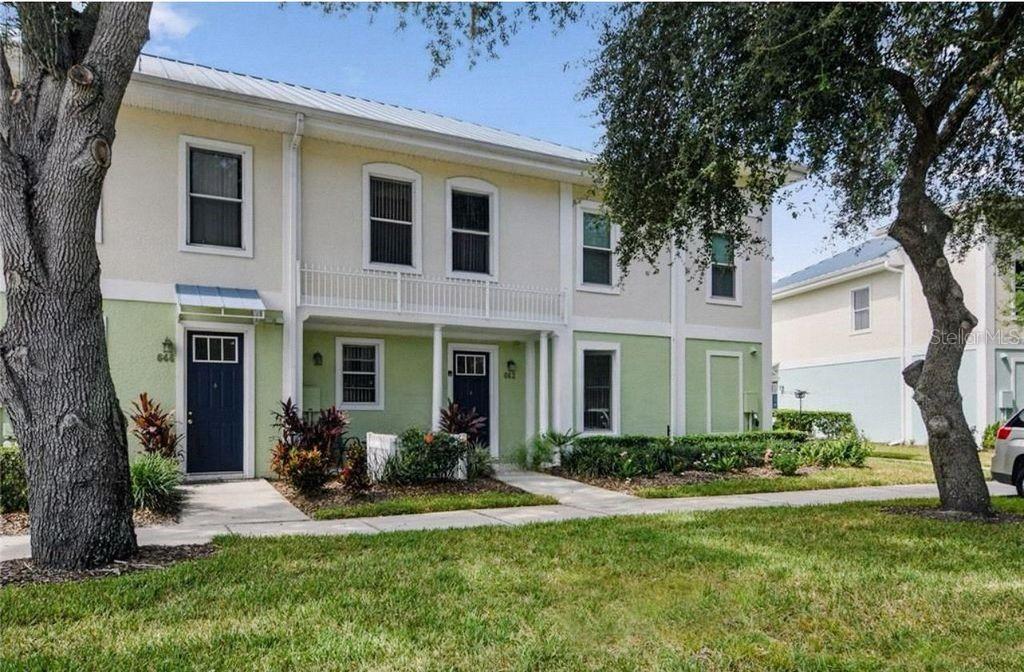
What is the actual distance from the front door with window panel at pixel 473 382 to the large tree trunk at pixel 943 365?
7779mm

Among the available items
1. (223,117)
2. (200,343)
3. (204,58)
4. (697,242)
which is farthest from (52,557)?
(697,242)

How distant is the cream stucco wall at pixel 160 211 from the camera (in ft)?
34.1

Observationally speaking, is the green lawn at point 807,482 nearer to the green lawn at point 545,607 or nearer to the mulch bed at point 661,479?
the mulch bed at point 661,479

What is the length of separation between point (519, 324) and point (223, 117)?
610 centimetres

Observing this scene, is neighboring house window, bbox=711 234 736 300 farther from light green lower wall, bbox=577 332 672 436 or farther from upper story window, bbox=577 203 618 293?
upper story window, bbox=577 203 618 293

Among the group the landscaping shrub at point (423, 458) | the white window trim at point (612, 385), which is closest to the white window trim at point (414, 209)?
the landscaping shrub at point (423, 458)

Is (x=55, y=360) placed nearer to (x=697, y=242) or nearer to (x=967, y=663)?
(x=967, y=663)

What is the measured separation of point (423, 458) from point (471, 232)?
492 centimetres

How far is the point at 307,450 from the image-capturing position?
9.68 m

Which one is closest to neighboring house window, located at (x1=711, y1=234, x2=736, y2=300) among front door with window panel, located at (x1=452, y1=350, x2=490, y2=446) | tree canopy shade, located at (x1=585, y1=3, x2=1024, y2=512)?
tree canopy shade, located at (x1=585, y1=3, x2=1024, y2=512)

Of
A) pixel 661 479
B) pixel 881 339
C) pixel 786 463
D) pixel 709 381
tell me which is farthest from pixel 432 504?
pixel 881 339

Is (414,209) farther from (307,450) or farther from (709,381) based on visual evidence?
(709,381)

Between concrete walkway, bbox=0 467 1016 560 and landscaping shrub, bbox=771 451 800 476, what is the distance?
1.22 m

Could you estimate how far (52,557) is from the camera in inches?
215
